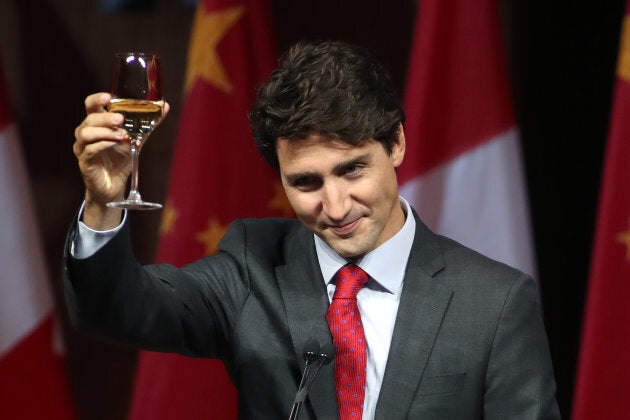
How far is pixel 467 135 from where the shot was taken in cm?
274

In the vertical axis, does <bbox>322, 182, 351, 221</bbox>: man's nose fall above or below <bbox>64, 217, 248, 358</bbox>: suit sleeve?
above

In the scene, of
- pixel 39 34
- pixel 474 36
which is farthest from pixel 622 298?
pixel 39 34

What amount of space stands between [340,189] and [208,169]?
108 centimetres

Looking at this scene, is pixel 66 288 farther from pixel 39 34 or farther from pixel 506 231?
pixel 39 34

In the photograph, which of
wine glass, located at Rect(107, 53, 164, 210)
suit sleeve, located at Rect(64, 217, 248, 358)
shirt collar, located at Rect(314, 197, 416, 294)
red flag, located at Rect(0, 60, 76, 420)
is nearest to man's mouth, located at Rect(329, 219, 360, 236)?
shirt collar, located at Rect(314, 197, 416, 294)

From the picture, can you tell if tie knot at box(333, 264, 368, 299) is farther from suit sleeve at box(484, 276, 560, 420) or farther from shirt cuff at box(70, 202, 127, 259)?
shirt cuff at box(70, 202, 127, 259)

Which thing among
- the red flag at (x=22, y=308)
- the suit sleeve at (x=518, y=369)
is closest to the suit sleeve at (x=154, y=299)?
the suit sleeve at (x=518, y=369)

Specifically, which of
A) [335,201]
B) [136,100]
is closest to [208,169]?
[335,201]

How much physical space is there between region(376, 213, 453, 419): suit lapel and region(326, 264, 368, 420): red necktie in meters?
0.04

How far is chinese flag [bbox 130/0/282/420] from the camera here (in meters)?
2.81

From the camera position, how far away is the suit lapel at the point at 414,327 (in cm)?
179

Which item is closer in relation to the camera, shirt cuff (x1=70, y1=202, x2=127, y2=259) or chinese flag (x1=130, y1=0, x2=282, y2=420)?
shirt cuff (x1=70, y1=202, x2=127, y2=259)

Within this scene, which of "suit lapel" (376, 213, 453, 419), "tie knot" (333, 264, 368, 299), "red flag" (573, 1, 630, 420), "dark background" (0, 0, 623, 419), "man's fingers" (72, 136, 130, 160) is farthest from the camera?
"dark background" (0, 0, 623, 419)

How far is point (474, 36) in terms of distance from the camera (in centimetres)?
272
